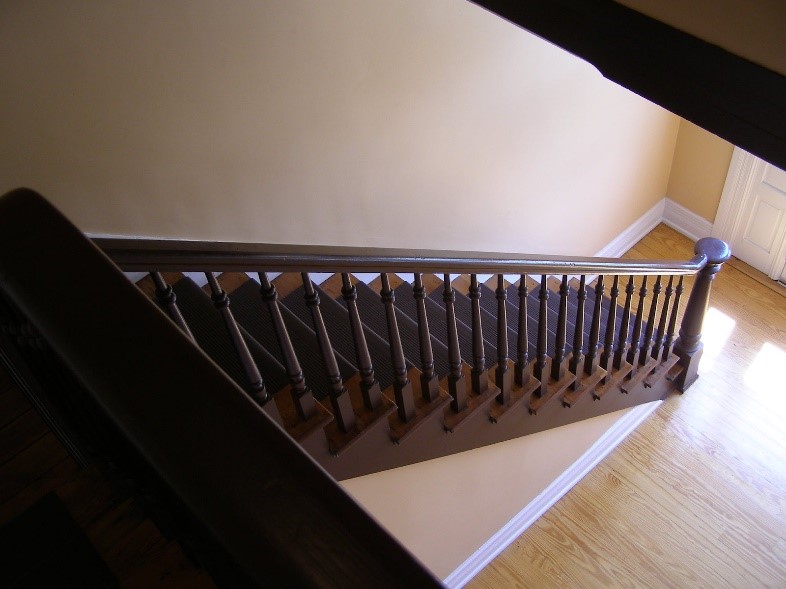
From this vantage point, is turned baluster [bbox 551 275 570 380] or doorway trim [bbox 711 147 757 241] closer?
turned baluster [bbox 551 275 570 380]

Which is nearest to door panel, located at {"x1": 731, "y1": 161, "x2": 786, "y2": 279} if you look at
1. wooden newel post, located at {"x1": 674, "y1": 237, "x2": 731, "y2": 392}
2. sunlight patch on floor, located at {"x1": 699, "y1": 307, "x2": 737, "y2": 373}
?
sunlight patch on floor, located at {"x1": 699, "y1": 307, "x2": 737, "y2": 373}

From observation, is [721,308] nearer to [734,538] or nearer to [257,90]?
[734,538]

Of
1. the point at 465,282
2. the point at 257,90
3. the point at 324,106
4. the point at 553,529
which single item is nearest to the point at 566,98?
the point at 465,282

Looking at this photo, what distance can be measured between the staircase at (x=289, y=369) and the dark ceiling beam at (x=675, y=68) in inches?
23.4

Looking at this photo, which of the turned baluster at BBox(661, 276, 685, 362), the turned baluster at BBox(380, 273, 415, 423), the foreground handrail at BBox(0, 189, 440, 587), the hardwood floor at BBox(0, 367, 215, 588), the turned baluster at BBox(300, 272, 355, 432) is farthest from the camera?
the turned baluster at BBox(661, 276, 685, 362)

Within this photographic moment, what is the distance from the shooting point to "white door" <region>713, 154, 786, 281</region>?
429cm

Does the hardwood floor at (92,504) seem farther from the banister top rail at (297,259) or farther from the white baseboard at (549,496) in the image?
the white baseboard at (549,496)

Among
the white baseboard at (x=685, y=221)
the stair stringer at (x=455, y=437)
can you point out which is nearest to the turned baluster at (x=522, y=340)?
the stair stringer at (x=455, y=437)

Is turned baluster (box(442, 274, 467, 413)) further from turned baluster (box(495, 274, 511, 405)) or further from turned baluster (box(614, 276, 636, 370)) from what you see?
turned baluster (box(614, 276, 636, 370))

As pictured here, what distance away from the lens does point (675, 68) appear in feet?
4.39

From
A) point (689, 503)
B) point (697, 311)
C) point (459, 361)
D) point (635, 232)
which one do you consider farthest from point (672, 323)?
→ point (635, 232)

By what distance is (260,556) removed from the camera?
52 cm

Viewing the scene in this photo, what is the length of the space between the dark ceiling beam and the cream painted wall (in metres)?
1.14

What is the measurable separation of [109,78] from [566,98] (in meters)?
2.43
